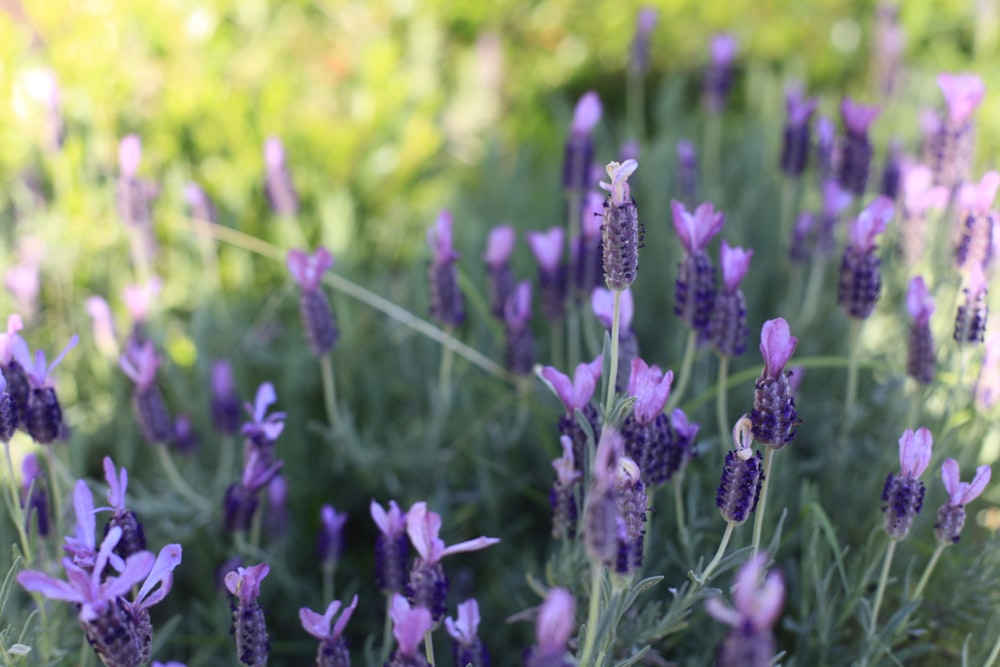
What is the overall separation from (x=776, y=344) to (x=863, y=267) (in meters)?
0.44

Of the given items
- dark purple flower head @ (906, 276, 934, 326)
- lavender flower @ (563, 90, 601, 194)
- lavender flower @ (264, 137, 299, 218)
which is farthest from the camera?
lavender flower @ (264, 137, 299, 218)

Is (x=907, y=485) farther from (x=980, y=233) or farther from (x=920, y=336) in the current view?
(x=980, y=233)

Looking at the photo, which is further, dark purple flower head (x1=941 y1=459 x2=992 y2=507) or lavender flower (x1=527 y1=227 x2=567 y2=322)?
lavender flower (x1=527 y1=227 x2=567 y2=322)

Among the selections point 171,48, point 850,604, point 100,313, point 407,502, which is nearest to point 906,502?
point 850,604

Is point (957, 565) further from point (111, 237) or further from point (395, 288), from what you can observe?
point (111, 237)

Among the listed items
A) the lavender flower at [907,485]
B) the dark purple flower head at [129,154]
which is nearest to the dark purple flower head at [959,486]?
the lavender flower at [907,485]

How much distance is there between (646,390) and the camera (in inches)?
41.3

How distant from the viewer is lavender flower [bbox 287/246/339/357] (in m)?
1.50

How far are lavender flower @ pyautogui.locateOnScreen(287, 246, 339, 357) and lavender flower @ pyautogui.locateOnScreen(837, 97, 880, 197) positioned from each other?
3.23ft

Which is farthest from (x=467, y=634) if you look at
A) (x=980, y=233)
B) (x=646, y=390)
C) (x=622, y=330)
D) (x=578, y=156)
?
(x=578, y=156)

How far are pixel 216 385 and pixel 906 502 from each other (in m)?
1.16

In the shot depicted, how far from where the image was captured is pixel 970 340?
132 cm

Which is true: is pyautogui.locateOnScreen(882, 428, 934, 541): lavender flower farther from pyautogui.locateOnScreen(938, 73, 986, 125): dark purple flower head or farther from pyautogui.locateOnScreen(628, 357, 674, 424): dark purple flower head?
pyautogui.locateOnScreen(938, 73, 986, 125): dark purple flower head

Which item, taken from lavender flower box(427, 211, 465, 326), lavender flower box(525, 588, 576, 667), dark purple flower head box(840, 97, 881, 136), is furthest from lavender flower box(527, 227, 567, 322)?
lavender flower box(525, 588, 576, 667)
